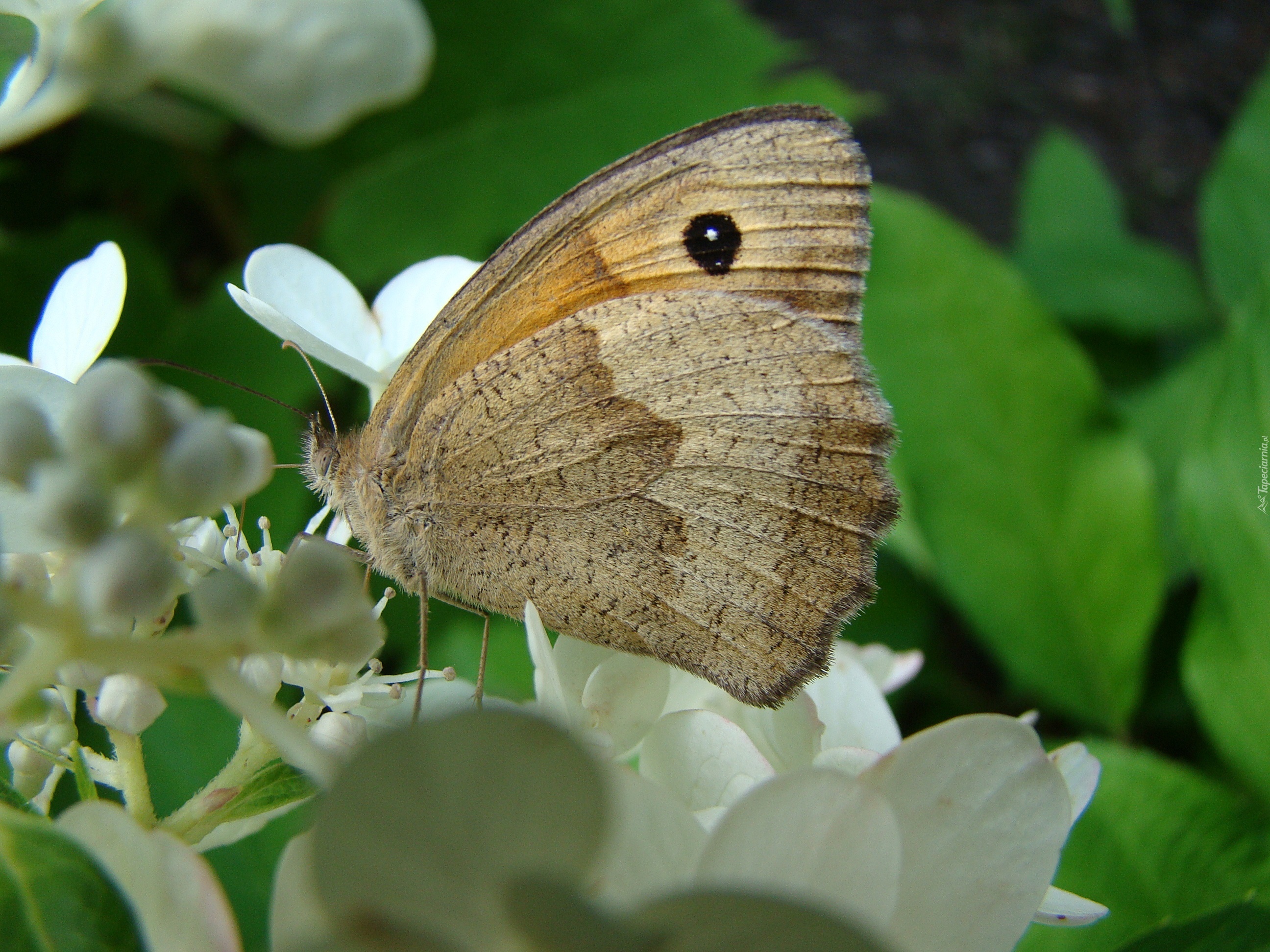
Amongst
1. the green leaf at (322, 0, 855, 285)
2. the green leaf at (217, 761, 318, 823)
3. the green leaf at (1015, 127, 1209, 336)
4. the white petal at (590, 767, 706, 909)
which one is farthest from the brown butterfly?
the green leaf at (1015, 127, 1209, 336)

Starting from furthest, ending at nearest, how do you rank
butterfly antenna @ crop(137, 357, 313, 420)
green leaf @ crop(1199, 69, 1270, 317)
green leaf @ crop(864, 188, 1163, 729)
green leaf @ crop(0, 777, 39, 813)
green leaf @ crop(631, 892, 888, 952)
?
green leaf @ crop(1199, 69, 1270, 317) < green leaf @ crop(864, 188, 1163, 729) < butterfly antenna @ crop(137, 357, 313, 420) < green leaf @ crop(0, 777, 39, 813) < green leaf @ crop(631, 892, 888, 952)

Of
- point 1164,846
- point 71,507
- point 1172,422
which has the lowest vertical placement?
point 1164,846

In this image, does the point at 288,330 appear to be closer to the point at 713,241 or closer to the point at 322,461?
the point at 322,461

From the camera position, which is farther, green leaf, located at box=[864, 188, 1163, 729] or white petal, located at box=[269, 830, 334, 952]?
green leaf, located at box=[864, 188, 1163, 729]

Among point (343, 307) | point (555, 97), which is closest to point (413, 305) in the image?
point (343, 307)

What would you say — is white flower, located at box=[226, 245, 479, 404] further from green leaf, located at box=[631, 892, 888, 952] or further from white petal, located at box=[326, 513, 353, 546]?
green leaf, located at box=[631, 892, 888, 952]

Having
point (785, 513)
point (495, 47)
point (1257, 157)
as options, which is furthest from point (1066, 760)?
point (495, 47)

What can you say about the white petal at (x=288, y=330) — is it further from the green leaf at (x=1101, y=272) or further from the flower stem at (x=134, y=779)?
the green leaf at (x=1101, y=272)
